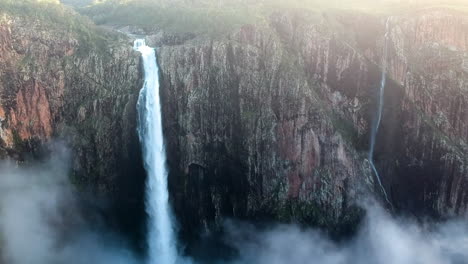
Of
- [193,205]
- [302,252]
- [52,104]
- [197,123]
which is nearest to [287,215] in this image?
[302,252]

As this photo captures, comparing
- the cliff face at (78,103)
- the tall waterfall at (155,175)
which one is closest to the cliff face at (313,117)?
the tall waterfall at (155,175)

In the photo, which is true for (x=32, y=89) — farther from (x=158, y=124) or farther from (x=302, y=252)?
(x=302, y=252)

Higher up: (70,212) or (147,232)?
(70,212)

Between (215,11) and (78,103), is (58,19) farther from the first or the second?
(215,11)

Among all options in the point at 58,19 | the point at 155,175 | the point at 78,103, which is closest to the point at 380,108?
the point at 155,175

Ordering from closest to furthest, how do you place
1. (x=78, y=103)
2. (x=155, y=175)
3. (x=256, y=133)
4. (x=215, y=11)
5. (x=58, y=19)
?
(x=78, y=103) → (x=155, y=175) → (x=256, y=133) → (x=58, y=19) → (x=215, y=11)

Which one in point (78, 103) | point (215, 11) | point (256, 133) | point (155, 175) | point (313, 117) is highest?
point (215, 11)
